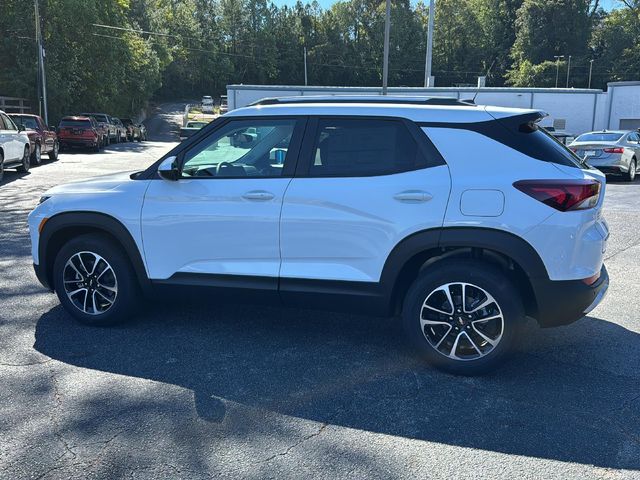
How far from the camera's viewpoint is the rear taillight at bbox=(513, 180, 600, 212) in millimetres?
3838

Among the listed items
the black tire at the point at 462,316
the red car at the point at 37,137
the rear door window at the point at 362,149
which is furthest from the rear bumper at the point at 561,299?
the red car at the point at 37,137

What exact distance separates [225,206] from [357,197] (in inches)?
40.1

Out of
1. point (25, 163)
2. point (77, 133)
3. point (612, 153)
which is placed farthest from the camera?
point (77, 133)

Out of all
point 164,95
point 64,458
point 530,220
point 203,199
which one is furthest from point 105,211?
point 164,95

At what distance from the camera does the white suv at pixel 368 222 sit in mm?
3926

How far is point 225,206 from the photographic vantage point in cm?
445

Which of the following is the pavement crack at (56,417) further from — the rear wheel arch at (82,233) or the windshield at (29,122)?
the windshield at (29,122)

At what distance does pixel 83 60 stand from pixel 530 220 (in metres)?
39.1

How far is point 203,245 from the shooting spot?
4.55 m

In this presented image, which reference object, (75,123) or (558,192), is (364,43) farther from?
(558,192)

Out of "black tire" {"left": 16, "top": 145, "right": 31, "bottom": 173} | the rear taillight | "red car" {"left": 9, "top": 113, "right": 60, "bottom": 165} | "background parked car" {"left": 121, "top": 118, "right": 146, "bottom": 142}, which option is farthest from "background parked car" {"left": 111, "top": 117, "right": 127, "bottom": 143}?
the rear taillight

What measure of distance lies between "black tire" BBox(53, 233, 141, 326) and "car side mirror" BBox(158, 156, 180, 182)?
80cm

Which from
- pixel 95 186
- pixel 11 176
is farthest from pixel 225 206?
pixel 11 176

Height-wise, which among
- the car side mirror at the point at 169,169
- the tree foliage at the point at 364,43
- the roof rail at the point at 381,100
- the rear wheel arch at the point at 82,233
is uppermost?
the tree foliage at the point at 364,43
